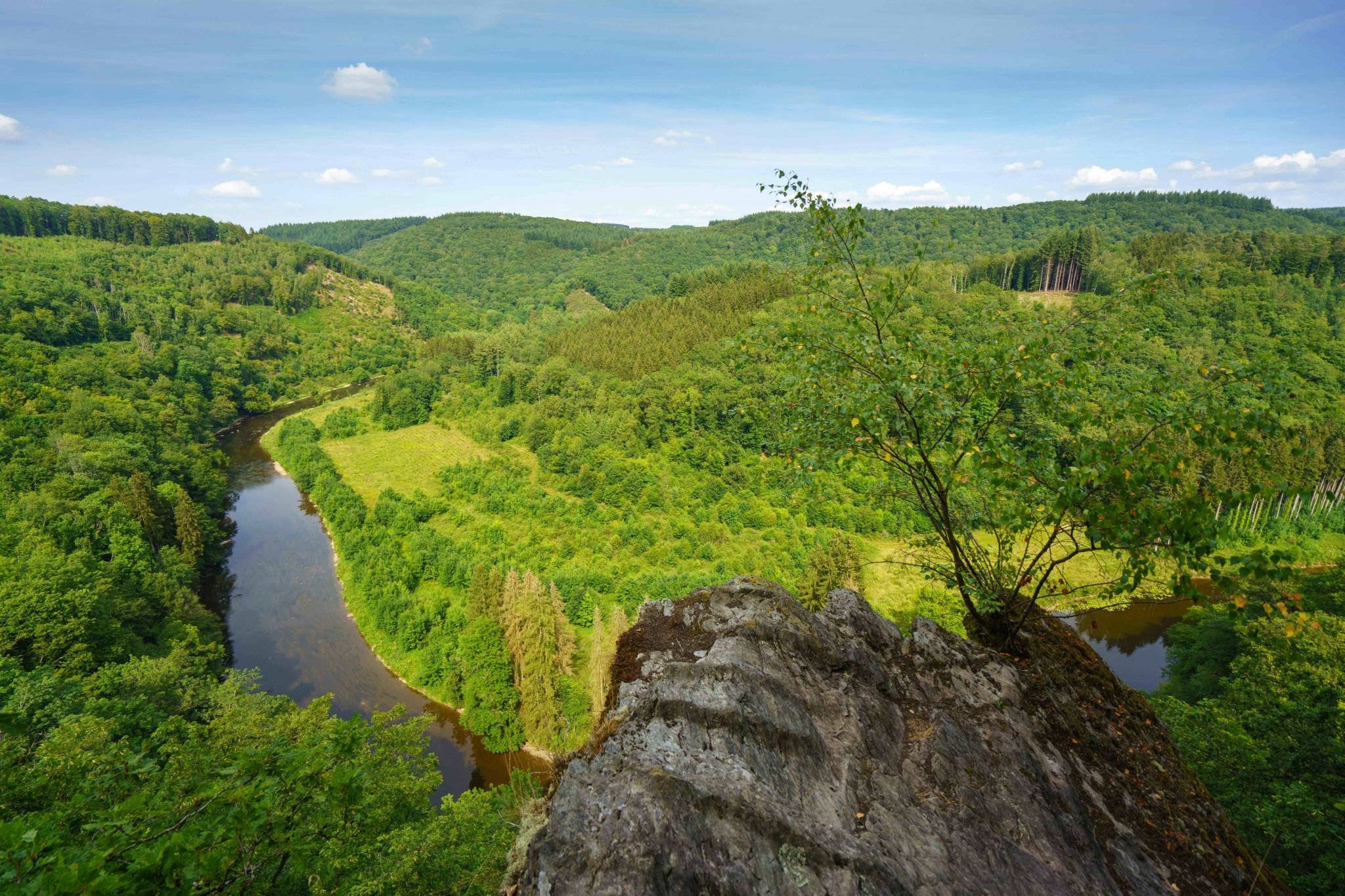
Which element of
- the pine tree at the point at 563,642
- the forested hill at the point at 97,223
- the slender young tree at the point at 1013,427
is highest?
the forested hill at the point at 97,223

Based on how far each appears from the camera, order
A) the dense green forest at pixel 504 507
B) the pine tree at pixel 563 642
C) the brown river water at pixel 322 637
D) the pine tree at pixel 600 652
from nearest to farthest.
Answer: the dense green forest at pixel 504 507 < the pine tree at pixel 600 652 < the pine tree at pixel 563 642 < the brown river water at pixel 322 637

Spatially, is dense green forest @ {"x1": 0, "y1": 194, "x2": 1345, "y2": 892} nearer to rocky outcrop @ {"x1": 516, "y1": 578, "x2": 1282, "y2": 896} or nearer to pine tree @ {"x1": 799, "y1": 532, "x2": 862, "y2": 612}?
pine tree @ {"x1": 799, "y1": 532, "x2": 862, "y2": 612}

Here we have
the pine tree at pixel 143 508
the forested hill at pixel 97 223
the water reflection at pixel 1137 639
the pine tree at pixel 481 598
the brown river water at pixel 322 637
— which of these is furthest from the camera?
the forested hill at pixel 97 223

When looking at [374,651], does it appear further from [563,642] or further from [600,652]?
[600,652]

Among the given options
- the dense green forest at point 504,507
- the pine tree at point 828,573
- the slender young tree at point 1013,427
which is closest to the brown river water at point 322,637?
the dense green forest at point 504,507

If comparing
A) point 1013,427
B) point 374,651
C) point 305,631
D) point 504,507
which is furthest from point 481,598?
point 1013,427

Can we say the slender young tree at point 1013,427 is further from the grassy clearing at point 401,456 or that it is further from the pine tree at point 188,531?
the grassy clearing at point 401,456
